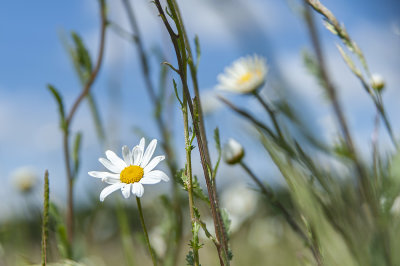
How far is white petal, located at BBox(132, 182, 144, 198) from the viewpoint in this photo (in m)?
0.38

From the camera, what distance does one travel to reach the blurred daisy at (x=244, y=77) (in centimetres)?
66

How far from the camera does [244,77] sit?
771mm

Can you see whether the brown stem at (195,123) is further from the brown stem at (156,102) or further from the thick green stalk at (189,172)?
the brown stem at (156,102)

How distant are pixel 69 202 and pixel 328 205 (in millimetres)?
554

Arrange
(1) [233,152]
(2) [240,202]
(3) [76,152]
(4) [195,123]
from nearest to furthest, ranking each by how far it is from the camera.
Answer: (4) [195,123] → (1) [233,152] → (3) [76,152] → (2) [240,202]

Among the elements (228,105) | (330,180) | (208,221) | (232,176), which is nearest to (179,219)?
(232,176)

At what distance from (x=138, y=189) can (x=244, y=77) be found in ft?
1.46

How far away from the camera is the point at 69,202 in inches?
30.3

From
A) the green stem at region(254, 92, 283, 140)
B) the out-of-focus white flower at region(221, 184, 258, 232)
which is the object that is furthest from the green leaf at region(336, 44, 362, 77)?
the out-of-focus white flower at region(221, 184, 258, 232)

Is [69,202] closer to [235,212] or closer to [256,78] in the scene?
[256,78]

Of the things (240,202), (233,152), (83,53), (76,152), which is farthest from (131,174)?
(240,202)

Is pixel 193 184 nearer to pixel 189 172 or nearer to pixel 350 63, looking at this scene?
pixel 189 172

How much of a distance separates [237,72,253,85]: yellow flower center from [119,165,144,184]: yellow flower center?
358 mm

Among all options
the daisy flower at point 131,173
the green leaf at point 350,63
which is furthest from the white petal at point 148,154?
the green leaf at point 350,63
